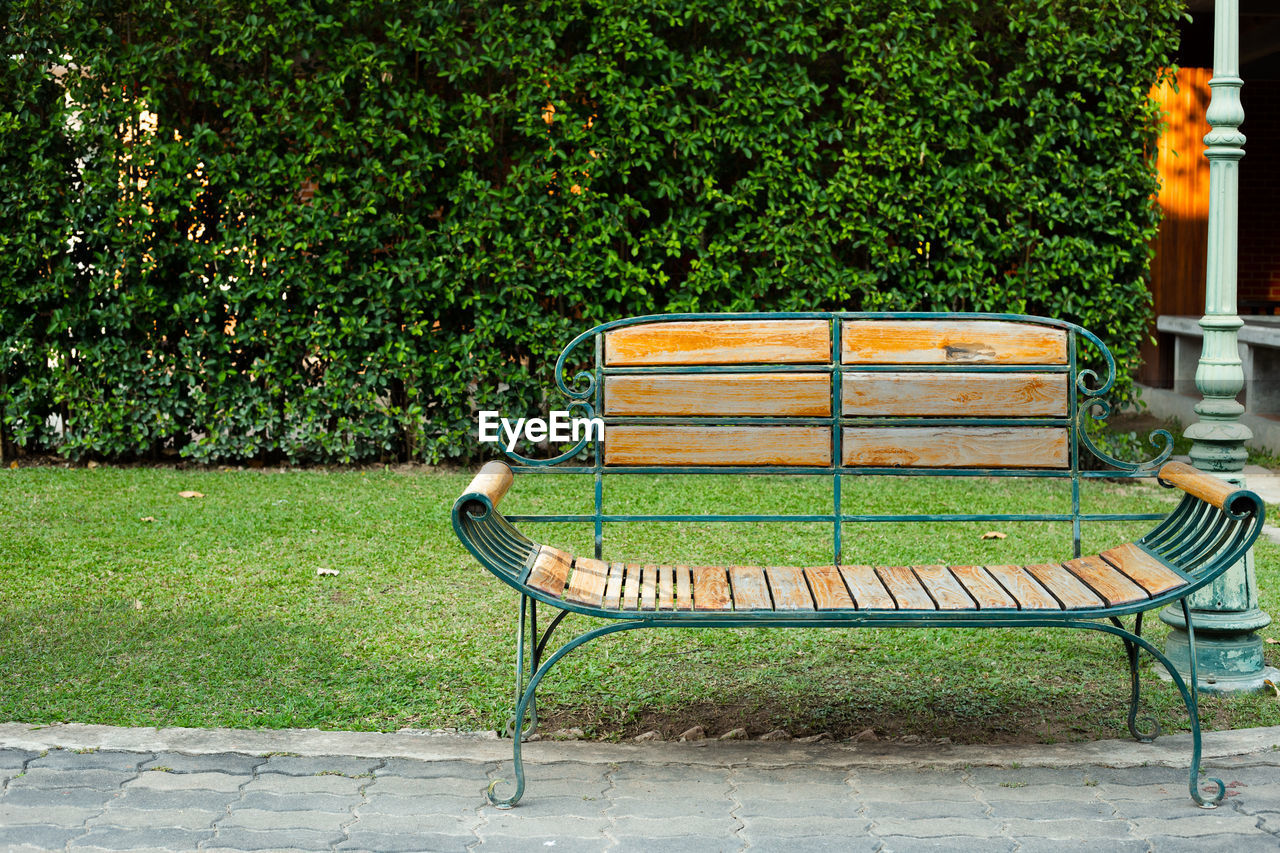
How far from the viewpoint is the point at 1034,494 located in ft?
24.3

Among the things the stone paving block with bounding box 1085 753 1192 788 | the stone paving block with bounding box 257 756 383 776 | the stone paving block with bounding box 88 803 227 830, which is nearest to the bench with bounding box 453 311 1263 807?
the stone paving block with bounding box 1085 753 1192 788

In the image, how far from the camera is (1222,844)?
308cm

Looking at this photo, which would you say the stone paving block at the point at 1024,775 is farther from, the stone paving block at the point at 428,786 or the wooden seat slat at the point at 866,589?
the stone paving block at the point at 428,786

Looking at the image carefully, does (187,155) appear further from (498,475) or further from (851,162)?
(498,475)

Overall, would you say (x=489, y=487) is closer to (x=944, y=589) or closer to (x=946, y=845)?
(x=944, y=589)

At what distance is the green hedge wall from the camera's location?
Answer: 764cm

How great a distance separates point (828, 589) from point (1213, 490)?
1026 millimetres

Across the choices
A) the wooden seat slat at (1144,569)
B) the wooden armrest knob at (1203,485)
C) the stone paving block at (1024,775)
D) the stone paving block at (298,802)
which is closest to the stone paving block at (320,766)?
the stone paving block at (298,802)

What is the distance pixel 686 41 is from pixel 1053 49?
210 cm

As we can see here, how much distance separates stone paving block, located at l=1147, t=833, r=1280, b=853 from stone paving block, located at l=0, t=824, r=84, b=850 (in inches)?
99.9

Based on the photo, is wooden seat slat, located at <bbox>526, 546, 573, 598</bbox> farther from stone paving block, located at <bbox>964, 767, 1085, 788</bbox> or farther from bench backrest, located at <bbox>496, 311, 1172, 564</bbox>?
stone paving block, located at <bbox>964, 767, 1085, 788</bbox>

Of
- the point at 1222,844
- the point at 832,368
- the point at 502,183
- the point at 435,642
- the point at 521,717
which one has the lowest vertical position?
the point at 1222,844
